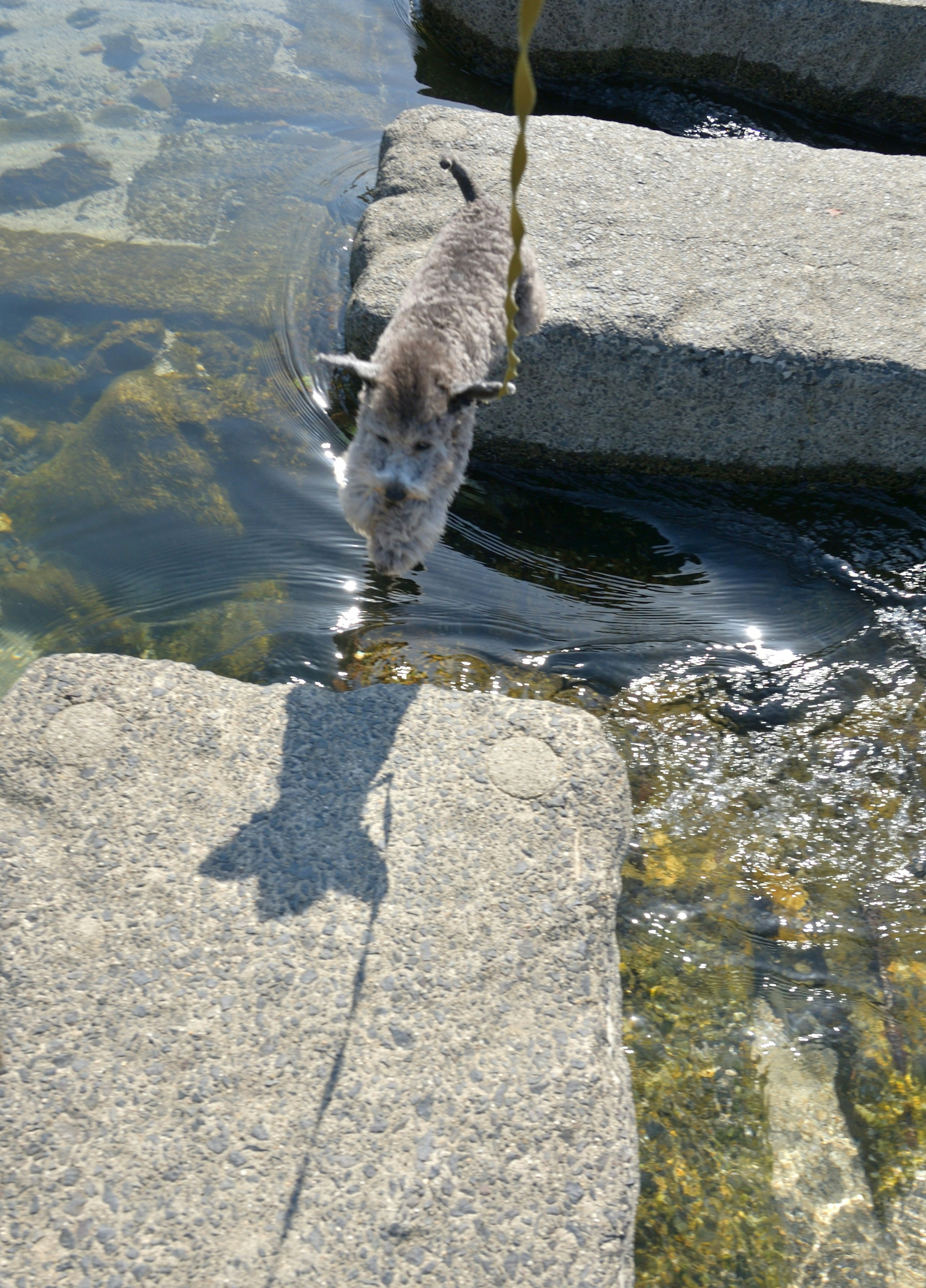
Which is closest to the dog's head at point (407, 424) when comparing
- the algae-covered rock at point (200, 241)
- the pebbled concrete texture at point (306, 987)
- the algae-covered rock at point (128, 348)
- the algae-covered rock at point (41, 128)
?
the pebbled concrete texture at point (306, 987)

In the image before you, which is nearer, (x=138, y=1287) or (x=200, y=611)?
(x=138, y=1287)

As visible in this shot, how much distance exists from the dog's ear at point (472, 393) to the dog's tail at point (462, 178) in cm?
222

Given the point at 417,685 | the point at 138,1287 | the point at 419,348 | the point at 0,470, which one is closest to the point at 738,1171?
the point at 138,1287

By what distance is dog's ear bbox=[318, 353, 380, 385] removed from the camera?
4.60 meters

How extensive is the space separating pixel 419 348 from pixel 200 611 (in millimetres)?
2200

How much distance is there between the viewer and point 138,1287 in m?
2.75

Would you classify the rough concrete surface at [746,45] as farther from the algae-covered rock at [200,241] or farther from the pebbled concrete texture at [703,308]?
the pebbled concrete texture at [703,308]

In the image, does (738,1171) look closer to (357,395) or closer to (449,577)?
(449,577)

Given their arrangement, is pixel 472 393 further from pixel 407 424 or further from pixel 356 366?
pixel 356 366

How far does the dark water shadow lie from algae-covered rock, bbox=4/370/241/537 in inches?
93.1

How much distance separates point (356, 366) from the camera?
4605 mm

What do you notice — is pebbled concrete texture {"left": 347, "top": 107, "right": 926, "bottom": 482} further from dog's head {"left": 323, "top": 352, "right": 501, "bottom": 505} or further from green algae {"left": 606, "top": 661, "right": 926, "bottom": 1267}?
green algae {"left": 606, "top": 661, "right": 926, "bottom": 1267}

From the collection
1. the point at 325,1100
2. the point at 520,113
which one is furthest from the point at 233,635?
the point at 520,113

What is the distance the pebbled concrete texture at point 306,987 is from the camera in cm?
290
